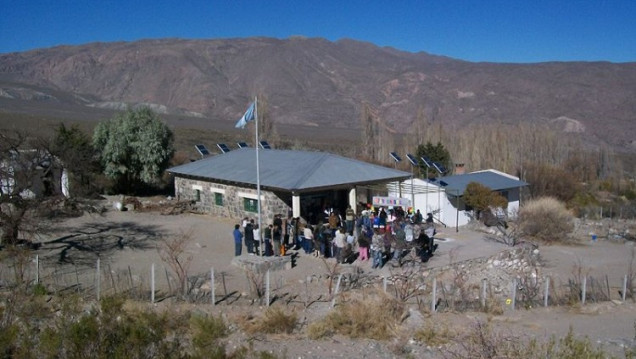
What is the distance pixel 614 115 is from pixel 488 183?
9974cm

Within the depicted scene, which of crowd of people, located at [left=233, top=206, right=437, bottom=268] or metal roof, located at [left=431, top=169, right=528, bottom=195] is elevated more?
metal roof, located at [left=431, top=169, right=528, bottom=195]

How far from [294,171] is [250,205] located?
2274 millimetres

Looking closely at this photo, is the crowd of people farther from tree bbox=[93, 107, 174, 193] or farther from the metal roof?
tree bbox=[93, 107, 174, 193]

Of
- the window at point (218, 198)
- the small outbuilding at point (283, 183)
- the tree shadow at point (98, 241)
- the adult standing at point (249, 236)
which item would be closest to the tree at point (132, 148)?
the small outbuilding at point (283, 183)

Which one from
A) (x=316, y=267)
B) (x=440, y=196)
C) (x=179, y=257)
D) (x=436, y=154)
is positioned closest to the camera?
(x=316, y=267)

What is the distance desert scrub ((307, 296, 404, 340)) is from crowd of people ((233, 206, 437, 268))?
16.5 ft

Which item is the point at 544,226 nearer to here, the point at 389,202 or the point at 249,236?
the point at 389,202

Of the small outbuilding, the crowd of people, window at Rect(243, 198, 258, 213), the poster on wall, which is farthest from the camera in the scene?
window at Rect(243, 198, 258, 213)

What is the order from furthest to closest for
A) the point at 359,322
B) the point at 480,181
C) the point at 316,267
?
the point at 480,181 → the point at 316,267 → the point at 359,322

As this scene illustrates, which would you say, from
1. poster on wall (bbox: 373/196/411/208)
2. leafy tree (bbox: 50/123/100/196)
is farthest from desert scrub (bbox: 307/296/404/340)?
leafy tree (bbox: 50/123/100/196)

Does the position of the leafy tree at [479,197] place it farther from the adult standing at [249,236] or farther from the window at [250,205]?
the adult standing at [249,236]

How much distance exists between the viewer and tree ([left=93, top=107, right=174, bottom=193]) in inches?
1337

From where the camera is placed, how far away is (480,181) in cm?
2920

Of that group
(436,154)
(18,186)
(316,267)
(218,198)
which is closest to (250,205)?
(218,198)
